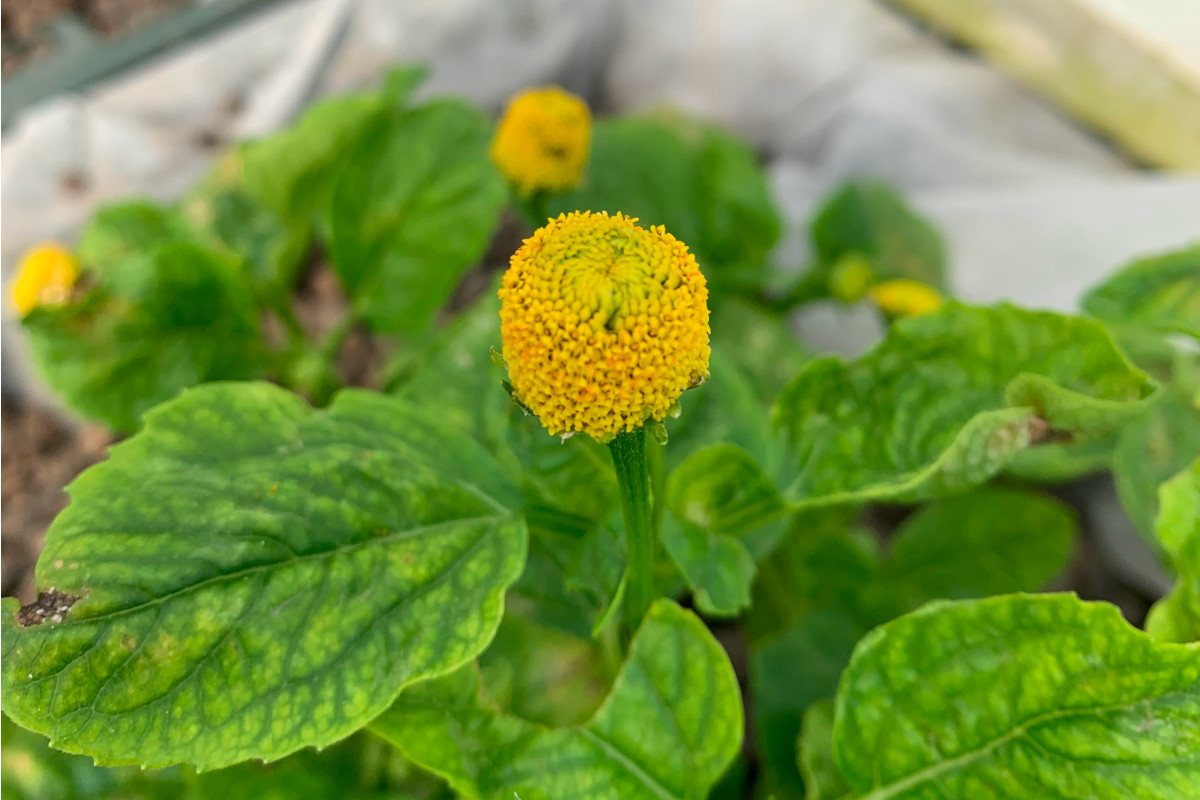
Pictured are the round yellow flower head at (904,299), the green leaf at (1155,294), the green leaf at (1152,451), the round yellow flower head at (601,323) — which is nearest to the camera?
the round yellow flower head at (601,323)

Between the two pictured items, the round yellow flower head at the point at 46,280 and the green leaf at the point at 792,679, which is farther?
the round yellow flower head at the point at 46,280

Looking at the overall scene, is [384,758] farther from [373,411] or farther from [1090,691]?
[1090,691]

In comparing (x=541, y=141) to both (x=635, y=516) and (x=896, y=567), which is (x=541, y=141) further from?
(x=896, y=567)

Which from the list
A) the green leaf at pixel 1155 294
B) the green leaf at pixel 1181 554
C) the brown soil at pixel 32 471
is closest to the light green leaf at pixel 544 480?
the green leaf at pixel 1181 554

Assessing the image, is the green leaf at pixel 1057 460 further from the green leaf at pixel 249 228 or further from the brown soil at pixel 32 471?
the brown soil at pixel 32 471

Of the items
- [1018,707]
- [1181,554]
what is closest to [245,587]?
[1018,707]

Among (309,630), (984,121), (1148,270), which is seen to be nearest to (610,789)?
(309,630)

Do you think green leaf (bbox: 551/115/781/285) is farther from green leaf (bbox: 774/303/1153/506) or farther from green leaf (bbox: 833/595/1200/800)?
green leaf (bbox: 833/595/1200/800)
